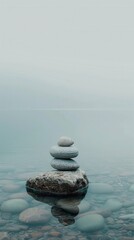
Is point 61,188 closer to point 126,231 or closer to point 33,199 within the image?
point 33,199

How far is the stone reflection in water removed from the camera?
9766 millimetres

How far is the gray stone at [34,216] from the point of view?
9.46 metres

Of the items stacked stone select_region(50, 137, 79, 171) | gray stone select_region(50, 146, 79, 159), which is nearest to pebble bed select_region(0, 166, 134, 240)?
stacked stone select_region(50, 137, 79, 171)

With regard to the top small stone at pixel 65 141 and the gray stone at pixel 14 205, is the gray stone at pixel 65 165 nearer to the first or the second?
the top small stone at pixel 65 141

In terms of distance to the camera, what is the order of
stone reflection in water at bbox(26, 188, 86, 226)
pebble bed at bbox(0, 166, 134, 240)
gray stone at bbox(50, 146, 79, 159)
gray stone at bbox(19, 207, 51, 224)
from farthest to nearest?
gray stone at bbox(50, 146, 79, 159), stone reflection in water at bbox(26, 188, 86, 226), gray stone at bbox(19, 207, 51, 224), pebble bed at bbox(0, 166, 134, 240)

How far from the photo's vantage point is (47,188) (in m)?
12.6

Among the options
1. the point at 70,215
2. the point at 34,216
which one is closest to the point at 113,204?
the point at 70,215

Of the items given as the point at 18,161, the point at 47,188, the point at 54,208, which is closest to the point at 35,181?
the point at 47,188

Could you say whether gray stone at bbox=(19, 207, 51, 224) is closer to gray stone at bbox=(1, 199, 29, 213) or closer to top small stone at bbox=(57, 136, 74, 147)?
gray stone at bbox=(1, 199, 29, 213)

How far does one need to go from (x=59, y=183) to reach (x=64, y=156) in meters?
1.58

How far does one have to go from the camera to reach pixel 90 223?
30.4ft

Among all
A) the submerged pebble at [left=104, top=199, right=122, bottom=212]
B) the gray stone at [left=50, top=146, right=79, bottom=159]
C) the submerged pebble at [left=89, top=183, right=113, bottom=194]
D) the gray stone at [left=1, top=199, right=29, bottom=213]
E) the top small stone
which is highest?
the top small stone

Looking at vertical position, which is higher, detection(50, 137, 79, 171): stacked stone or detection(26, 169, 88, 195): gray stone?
detection(50, 137, 79, 171): stacked stone

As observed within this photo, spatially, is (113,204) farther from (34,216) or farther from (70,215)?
(34,216)
